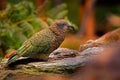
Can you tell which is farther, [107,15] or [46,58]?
[107,15]

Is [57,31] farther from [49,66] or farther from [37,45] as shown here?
[49,66]

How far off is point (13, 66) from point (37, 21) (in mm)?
3071

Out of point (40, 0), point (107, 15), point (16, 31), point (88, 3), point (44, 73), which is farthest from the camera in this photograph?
point (107, 15)

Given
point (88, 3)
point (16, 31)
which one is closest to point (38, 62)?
point (16, 31)

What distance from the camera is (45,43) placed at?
575 centimetres

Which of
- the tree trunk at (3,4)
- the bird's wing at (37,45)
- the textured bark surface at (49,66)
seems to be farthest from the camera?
the tree trunk at (3,4)

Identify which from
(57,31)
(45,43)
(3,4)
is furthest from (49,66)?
(3,4)

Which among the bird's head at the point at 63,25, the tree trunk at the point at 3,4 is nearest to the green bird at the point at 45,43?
the bird's head at the point at 63,25

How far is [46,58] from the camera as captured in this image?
19.2 ft

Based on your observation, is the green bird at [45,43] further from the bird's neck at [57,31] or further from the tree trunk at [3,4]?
the tree trunk at [3,4]

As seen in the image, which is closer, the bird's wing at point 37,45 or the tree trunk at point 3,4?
the bird's wing at point 37,45

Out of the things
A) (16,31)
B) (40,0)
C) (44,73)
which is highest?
(40,0)

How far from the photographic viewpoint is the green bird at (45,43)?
5.73 meters

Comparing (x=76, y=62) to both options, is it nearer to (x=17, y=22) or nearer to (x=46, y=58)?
(x=46, y=58)
